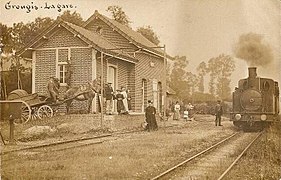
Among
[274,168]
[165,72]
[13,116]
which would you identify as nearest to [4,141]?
[13,116]

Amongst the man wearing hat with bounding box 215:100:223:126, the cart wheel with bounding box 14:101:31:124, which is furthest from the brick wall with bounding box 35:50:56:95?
the man wearing hat with bounding box 215:100:223:126

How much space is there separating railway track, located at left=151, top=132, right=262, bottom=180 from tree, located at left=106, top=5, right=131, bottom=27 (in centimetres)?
92

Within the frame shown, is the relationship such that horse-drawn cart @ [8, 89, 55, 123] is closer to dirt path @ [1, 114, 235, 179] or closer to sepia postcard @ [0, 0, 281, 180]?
sepia postcard @ [0, 0, 281, 180]

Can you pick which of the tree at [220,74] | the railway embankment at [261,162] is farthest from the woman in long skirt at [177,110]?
the railway embankment at [261,162]

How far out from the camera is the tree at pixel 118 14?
273cm

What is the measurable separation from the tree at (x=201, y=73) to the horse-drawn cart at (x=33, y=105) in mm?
893

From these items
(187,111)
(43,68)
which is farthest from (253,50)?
(43,68)

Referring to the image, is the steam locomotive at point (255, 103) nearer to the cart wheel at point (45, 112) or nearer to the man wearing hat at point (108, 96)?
the man wearing hat at point (108, 96)

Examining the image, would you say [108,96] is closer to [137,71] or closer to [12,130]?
[137,71]

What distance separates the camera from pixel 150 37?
2.75 m

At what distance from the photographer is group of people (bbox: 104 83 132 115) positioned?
9.11ft

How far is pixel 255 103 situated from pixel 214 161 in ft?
4.65

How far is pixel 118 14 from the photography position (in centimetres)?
275

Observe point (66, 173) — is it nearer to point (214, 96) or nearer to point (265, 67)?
point (214, 96)
